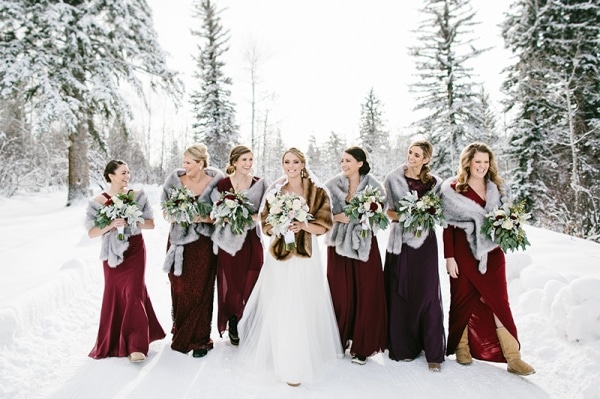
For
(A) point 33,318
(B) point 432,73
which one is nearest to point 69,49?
(A) point 33,318

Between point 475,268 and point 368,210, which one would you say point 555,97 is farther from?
point 368,210

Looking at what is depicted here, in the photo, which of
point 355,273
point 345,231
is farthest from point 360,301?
point 345,231

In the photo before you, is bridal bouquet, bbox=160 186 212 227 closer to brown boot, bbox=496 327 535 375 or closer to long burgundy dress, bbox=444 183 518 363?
long burgundy dress, bbox=444 183 518 363

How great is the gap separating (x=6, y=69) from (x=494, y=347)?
16053mm

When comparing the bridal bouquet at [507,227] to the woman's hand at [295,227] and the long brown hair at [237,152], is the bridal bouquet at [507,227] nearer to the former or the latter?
the woman's hand at [295,227]

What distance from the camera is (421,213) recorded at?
182 inches

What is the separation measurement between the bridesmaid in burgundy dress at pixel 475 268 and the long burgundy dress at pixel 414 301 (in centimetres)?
22

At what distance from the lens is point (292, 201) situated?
4375 mm

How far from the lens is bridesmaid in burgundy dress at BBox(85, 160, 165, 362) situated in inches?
184

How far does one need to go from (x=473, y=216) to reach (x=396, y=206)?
90cm

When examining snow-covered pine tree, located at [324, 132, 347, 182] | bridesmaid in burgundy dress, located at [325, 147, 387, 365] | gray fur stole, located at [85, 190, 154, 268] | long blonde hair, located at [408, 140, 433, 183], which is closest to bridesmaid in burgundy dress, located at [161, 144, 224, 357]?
gray fur stole, located at [85, 190, 154, 268]

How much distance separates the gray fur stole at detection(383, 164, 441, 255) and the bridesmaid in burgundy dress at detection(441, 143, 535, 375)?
1.19 feet

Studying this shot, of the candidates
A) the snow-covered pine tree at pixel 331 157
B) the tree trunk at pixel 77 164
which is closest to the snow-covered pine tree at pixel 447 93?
the tree trunk at pixel 77 164

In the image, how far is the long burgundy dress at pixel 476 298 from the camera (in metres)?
4.58
